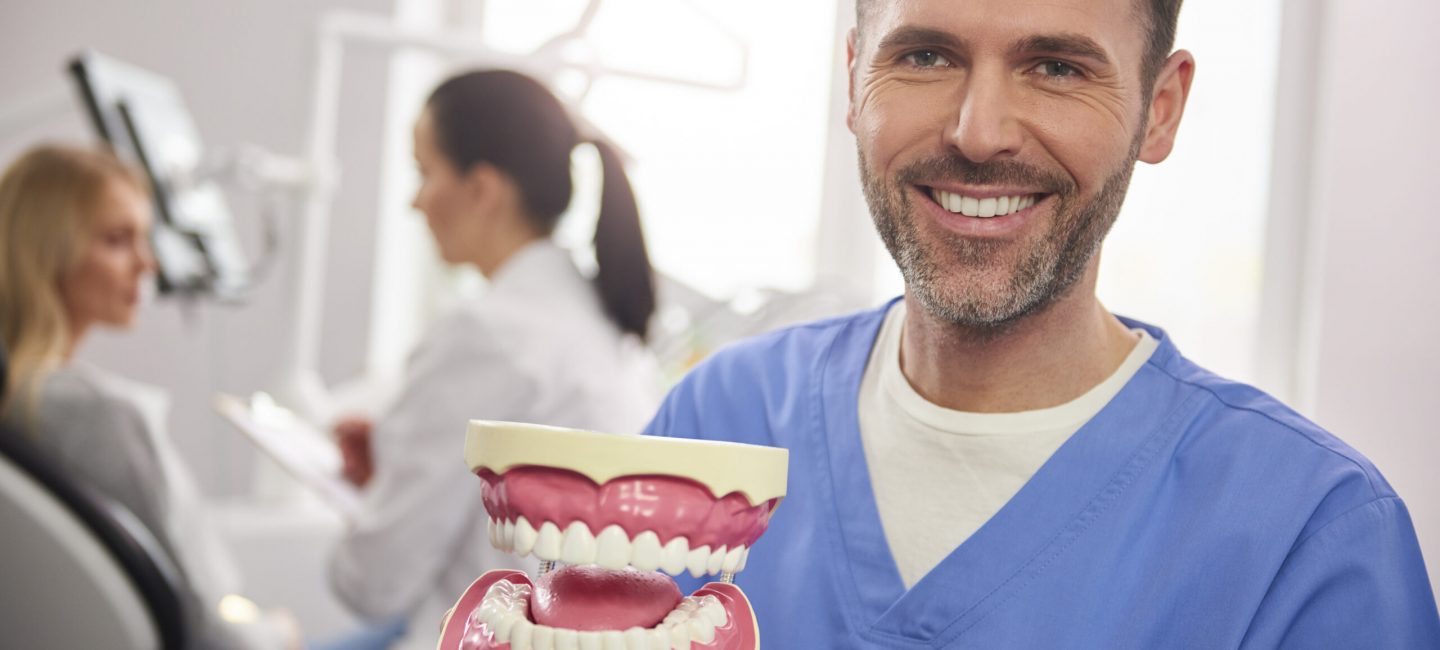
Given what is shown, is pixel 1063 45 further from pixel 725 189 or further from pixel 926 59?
pixel 725 189

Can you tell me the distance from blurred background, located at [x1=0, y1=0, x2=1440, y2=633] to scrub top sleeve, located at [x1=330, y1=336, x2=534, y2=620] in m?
0.50

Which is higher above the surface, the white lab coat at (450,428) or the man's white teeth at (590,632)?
the man's white teeth at (590,632)

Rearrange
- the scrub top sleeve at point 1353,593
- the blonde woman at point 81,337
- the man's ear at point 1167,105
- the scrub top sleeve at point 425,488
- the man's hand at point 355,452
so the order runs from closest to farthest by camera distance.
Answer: the scrub top sleeve at point 1353,593 → the man's ear at point 1167,105 → the scrub top sleeve at point 425,488 → the blonde woman at point 81,337 → the man's hand at point 355,452

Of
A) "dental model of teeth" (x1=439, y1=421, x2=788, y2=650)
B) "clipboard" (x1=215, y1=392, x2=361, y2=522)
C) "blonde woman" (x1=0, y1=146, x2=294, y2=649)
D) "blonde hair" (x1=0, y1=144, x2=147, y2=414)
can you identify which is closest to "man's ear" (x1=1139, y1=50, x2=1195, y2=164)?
"dental model of teeth" (x1=439, y1=421, x2=788, y2=650)

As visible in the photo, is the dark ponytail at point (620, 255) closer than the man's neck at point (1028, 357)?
No

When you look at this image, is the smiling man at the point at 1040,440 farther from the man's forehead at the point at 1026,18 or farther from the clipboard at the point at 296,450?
the clipboard at the point at 296,450

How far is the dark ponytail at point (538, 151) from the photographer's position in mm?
1832

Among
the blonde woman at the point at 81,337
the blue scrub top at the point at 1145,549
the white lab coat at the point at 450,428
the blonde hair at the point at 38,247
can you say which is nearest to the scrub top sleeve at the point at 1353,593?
the blue scrub top at the point at 1145,549

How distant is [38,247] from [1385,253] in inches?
87.5

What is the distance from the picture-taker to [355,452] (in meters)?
2.15

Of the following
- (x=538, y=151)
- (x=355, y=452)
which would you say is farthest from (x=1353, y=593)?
(x=355, y=452)

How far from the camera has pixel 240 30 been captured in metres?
3.07

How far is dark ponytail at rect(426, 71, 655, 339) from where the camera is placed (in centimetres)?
183

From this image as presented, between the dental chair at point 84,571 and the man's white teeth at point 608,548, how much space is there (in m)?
0.56
